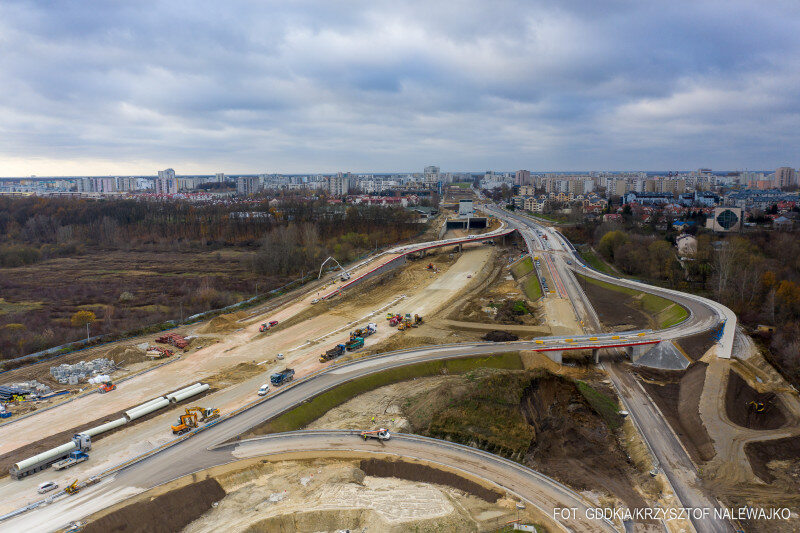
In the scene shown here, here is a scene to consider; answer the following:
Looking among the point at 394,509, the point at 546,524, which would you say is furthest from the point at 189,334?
the point at 546,524

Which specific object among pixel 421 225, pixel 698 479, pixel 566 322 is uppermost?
pixel 421 225

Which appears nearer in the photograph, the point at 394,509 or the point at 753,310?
the point at 394,509

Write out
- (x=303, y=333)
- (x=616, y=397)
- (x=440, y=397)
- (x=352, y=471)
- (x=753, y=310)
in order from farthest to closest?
(x=753, y=310), (x=303, y=333), (x=616, y=397), (x=440, y=397), (x=352, y=471)

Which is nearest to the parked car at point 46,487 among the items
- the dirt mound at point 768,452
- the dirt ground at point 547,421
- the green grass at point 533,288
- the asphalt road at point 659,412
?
the dirt ground at point 547,421

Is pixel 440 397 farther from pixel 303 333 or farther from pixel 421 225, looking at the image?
pixel 421 225

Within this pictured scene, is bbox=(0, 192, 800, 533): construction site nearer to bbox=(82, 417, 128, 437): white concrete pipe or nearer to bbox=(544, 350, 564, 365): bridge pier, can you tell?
bbox=(82, 417, 128, 437): white concrete pipe

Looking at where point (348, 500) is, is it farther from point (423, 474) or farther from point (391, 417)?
point (391, 417)

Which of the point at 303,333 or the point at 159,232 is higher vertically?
the point at 159,232

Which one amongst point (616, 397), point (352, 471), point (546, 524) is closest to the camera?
point (546, 524)
